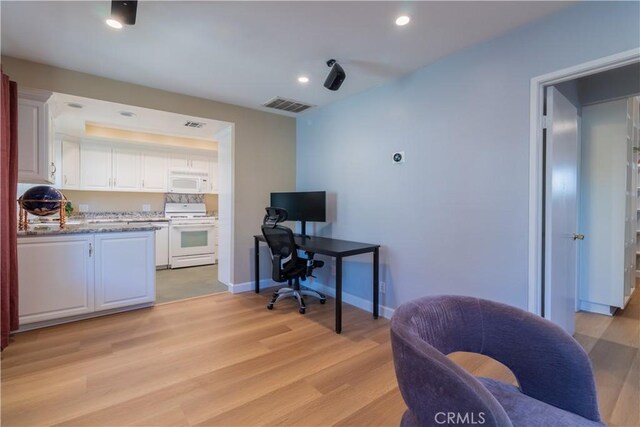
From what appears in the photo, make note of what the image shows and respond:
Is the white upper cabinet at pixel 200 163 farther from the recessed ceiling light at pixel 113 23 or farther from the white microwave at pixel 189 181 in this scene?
the recessed ceiling light at pixel 113 23

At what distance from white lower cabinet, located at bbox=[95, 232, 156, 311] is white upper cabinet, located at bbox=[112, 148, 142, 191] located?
2.51 meters

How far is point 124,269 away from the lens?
3107mm

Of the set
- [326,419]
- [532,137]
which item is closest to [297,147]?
[532,137]

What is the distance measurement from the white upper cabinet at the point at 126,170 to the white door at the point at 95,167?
10 cm

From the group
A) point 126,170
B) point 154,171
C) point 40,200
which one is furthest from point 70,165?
point 40,200

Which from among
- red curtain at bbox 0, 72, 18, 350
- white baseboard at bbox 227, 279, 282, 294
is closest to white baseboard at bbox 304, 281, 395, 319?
white baseboard at bbox 227, 279, 282, 294

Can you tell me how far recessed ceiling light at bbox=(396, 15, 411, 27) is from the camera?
2.01 meters

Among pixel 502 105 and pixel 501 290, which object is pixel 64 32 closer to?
pixel 502 105

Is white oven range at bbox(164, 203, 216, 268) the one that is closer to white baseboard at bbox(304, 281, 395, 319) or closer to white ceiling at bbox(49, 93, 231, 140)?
white ceiling at bbox(49, 93, 231, 140)

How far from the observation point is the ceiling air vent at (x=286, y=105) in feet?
12.1

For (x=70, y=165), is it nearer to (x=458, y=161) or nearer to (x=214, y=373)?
(x=214, y=373)

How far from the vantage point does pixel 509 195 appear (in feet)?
7.26

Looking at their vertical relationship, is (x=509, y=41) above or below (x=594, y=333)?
above

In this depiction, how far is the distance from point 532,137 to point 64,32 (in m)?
3.54
